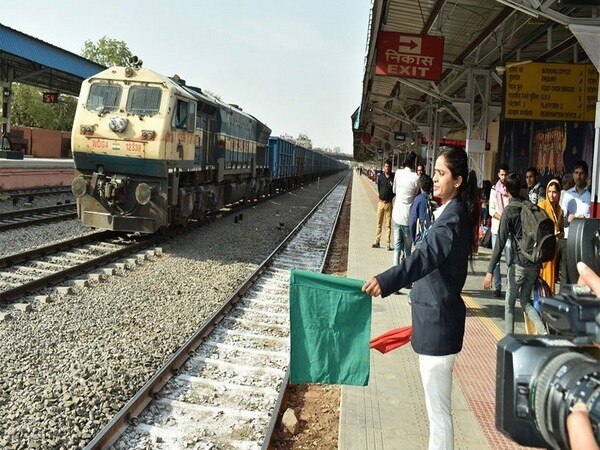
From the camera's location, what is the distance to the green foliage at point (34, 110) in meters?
57.6

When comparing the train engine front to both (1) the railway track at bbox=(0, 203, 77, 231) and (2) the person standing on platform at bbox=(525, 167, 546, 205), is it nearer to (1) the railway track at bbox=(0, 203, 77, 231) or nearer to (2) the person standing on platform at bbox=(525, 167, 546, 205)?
(1) the railway track at bbox=(0, 203, 77, 231)

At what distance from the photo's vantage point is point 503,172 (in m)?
8.64

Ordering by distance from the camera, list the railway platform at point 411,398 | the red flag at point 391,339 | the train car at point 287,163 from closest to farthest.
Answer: the red flag at point 391,339 < the railway platform at point 411,398 < the train car at point 287,163

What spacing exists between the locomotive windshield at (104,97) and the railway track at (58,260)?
2659mm

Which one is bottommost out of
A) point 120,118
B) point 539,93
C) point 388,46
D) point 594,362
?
point 594,362

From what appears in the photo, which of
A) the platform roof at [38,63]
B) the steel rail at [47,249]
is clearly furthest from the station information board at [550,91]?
the platform roof at [38,63]

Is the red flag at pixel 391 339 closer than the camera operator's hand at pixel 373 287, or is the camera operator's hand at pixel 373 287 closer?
the camera operator's hand at pixel 373 287

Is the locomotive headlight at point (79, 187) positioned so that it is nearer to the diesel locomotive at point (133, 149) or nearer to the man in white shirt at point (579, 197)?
the diesel locomotive at point (133, 149)

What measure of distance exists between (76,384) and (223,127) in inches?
501

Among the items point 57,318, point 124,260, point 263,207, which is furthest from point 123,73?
point 263,207

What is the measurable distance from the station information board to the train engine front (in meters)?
6.58

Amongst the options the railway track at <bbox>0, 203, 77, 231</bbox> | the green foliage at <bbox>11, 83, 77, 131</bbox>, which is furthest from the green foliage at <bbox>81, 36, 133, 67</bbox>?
the railway track at <bbox>0, 203, 77, 231</bbox>

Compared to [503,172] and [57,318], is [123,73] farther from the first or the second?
[503,172]

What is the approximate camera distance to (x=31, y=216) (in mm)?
15227
